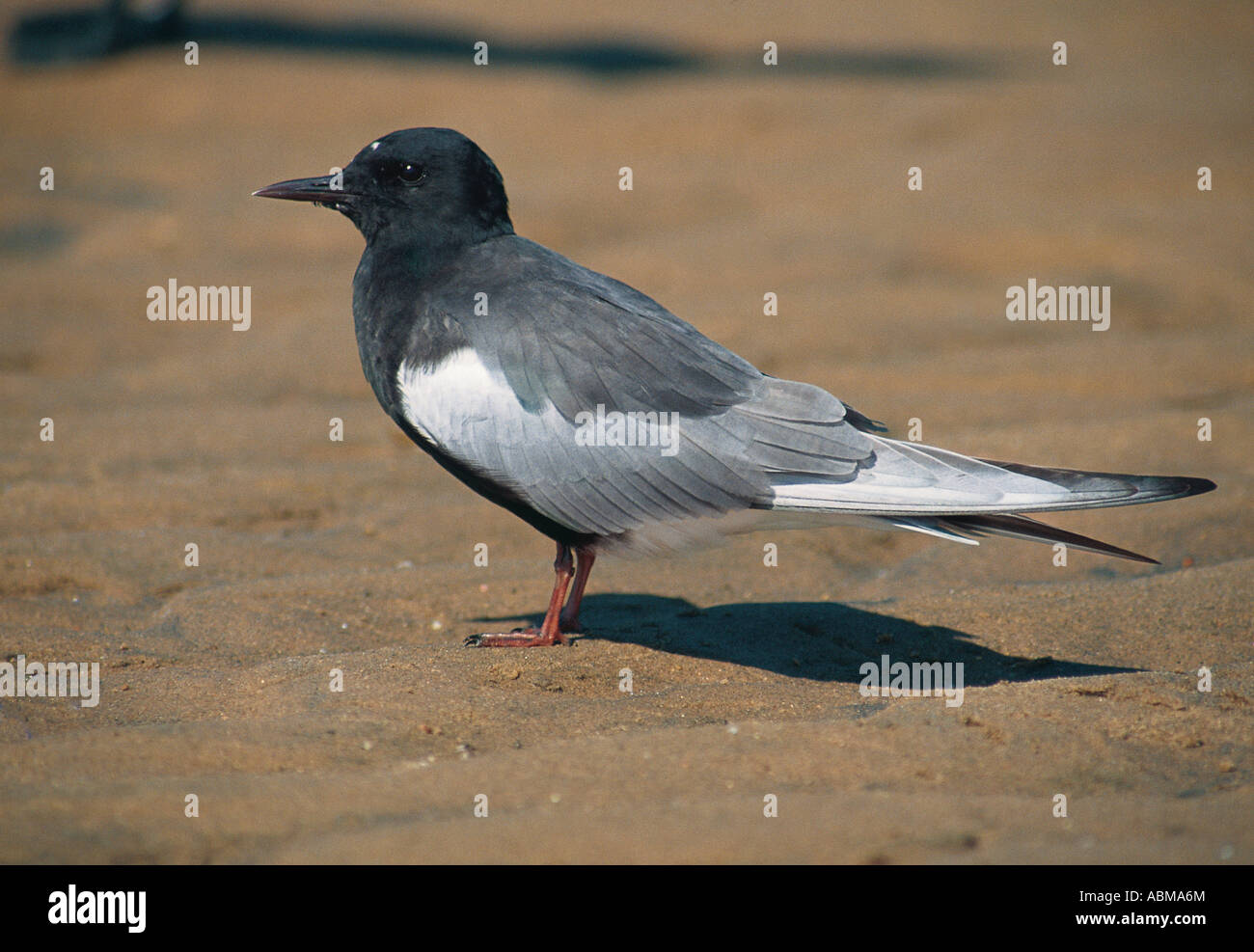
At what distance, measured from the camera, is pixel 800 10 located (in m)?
19.6

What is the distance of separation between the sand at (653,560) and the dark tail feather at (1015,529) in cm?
46

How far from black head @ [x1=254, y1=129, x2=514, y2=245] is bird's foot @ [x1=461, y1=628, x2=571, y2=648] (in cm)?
150

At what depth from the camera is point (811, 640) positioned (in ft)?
15.8

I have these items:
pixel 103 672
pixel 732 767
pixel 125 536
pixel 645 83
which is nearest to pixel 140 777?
pixel 103 672

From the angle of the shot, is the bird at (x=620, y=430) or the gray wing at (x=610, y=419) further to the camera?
the gray wing at (x=610, y=419)

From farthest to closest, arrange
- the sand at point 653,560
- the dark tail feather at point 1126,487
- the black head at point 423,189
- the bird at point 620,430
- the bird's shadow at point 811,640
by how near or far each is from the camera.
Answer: the black head at point 423,189
the bird's shadow at point 811,640
the bird at point 620,430
the dark tail feather at point 1126,487
the sand at point 653,560

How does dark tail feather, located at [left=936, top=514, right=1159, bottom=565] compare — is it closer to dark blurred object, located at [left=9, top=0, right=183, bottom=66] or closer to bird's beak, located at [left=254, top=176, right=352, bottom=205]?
bird's beak, located at [left=254, top=176, right=352, bottom=205]

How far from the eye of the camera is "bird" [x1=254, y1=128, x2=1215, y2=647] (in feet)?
13.9

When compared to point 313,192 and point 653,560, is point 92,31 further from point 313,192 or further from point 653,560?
point 653,560

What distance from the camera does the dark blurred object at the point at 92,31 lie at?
586 inches

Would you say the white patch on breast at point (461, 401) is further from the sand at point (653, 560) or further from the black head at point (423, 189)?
the sand at point (653, 560)

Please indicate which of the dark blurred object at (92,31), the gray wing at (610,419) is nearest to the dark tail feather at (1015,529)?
the gray wing at (610,419)

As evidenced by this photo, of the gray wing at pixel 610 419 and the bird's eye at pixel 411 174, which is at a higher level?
the bird's eye at pixel 411 174

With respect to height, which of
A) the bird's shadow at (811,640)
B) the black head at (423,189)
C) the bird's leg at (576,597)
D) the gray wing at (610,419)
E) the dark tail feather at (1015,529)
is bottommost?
the bird's shadow at (811,640)
